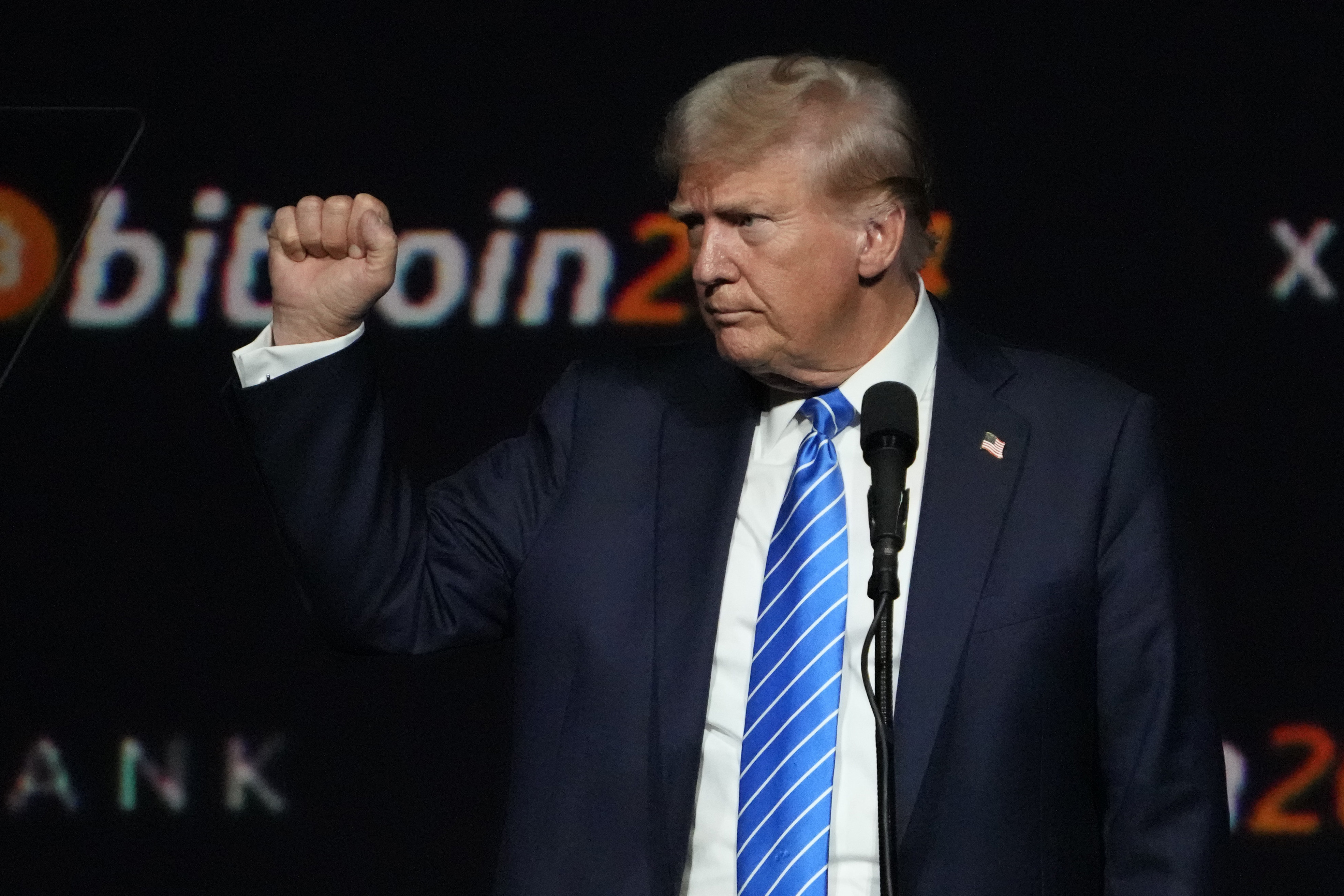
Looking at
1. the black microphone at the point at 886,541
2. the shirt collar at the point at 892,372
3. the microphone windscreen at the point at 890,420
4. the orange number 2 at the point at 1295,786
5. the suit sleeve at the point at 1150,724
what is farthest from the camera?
the orange number 2 at the point at 1295,786

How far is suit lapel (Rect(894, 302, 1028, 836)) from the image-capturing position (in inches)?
77.0

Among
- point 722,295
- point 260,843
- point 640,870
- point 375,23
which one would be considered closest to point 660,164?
point 722,295

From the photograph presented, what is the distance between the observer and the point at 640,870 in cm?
199

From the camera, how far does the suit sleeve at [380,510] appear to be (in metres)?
1.98

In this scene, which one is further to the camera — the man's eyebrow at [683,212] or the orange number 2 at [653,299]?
the orange number 2 at [653,299]

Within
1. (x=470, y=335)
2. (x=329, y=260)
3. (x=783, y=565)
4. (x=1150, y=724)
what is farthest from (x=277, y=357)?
(x=470, y=335)

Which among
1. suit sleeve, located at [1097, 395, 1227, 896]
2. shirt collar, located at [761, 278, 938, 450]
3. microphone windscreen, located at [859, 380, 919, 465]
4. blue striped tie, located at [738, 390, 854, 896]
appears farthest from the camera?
shirt collar, located at [761, 278, 938, 450]

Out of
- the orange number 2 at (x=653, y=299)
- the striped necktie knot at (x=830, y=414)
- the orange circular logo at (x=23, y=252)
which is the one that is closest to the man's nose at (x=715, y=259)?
the striped necktie knot at (x=830, y=414)

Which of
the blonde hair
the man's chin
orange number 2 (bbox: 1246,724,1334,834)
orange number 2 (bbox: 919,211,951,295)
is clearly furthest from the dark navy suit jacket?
orange number 2 (bbox: 1246,724,1334,834)

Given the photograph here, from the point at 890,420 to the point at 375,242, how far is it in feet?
1.86

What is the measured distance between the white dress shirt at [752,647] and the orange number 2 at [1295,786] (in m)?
1.29

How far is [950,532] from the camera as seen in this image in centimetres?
203

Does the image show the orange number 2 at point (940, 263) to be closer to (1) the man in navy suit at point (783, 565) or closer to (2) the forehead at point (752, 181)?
(1) the man in navy suit at point (783, 565)

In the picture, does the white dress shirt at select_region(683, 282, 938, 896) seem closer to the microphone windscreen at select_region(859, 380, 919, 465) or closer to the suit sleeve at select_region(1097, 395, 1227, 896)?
the microphone windscreen at select_region(859, 380, 919, 465)
